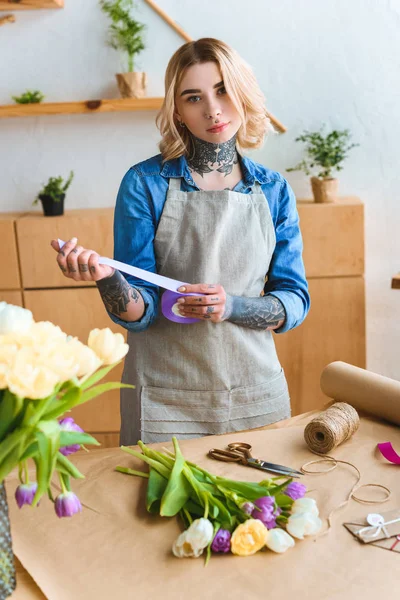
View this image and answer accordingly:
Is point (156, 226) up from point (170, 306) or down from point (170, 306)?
up

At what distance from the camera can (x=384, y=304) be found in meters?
3.24

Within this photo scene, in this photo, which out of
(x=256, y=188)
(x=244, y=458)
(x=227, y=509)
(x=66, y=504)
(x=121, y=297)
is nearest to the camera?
(x=66, y=504)

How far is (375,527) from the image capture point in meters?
1.08

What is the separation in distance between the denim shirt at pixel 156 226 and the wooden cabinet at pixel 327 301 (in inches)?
45.5

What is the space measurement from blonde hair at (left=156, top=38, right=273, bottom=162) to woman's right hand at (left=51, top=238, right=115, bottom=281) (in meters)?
0.43

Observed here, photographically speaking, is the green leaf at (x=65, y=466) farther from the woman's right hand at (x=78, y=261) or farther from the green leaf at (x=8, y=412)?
the woman's right hand at (x=78, y=261)

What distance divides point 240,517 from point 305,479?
0.20m

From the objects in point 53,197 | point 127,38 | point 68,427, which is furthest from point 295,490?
point 127,38

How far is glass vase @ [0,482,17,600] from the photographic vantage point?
92cm

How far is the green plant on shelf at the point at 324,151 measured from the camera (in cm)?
298

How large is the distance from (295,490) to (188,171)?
863 mm

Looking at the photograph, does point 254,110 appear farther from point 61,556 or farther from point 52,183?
point 52,183

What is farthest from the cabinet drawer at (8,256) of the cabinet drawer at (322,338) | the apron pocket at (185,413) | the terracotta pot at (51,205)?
the apron pocket at (185,413)

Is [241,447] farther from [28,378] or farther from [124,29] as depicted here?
[124,29]
